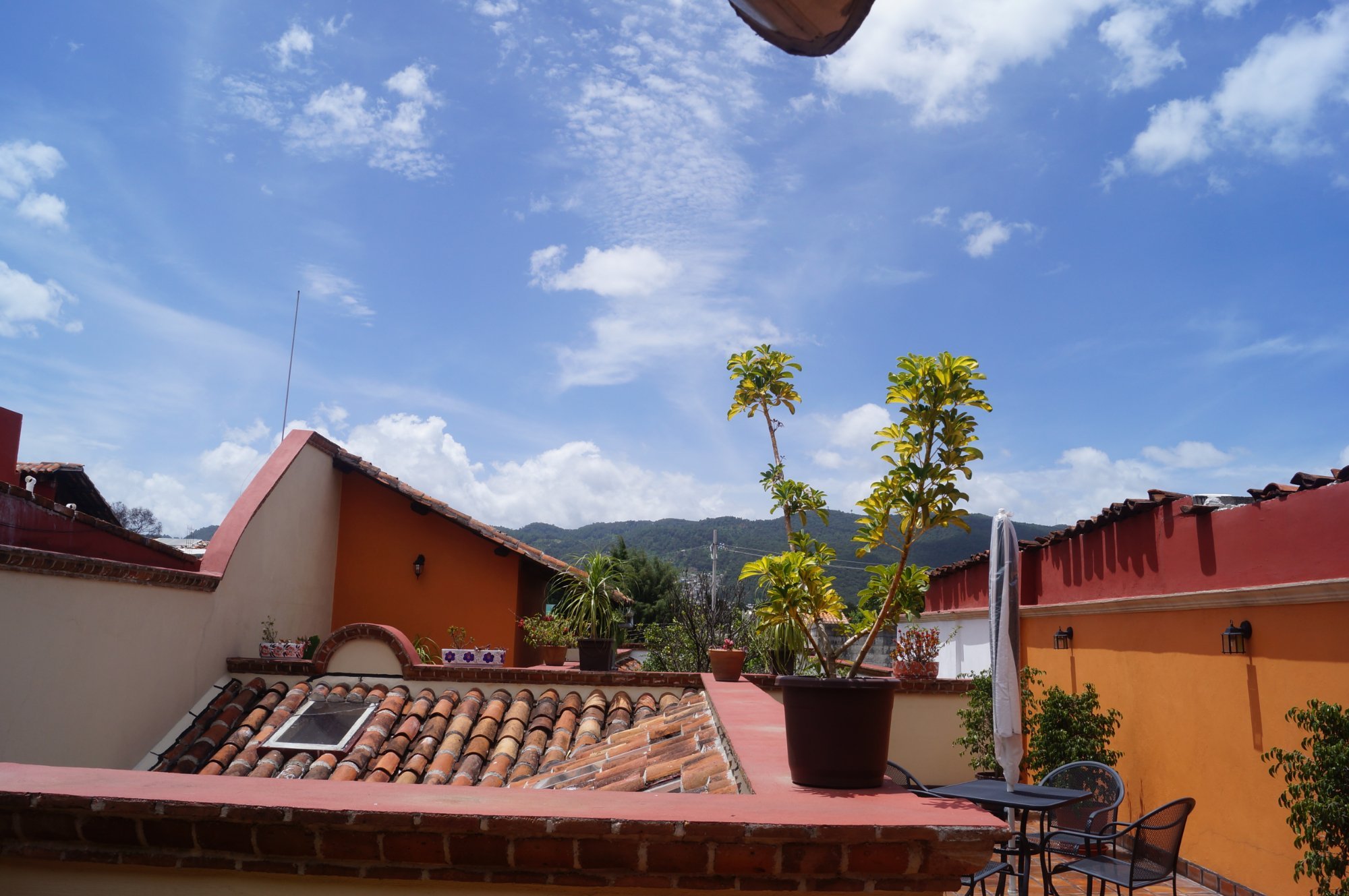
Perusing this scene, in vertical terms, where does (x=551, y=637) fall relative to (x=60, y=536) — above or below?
below

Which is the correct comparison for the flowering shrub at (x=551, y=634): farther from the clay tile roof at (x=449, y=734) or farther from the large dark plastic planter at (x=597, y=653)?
the clay tile roof at (x=449, y=734)

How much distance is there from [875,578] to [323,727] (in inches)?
203

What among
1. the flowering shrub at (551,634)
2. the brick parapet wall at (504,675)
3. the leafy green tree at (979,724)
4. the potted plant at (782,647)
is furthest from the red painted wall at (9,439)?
the leafy green tree at (979,724)

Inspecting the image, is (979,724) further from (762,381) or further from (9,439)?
(9,439)

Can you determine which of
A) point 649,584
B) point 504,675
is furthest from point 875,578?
point 649,584

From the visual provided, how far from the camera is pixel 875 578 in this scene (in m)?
3.38

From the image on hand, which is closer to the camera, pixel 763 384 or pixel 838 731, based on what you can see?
pixel 838 731

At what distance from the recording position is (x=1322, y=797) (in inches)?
203

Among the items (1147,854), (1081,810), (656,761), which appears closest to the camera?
(656,761)

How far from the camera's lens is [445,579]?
11.0 meters

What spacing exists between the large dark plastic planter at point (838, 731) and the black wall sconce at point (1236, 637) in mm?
5362

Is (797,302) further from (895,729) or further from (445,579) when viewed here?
(445,579)

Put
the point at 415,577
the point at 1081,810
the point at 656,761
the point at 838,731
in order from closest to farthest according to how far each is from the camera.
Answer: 1. the point at 838,731
2. the point at 656,761
3. the point at 1081,810
4. the point at 415,577

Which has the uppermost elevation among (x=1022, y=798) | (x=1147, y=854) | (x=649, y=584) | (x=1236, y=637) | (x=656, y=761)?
(x=649, y=584)
